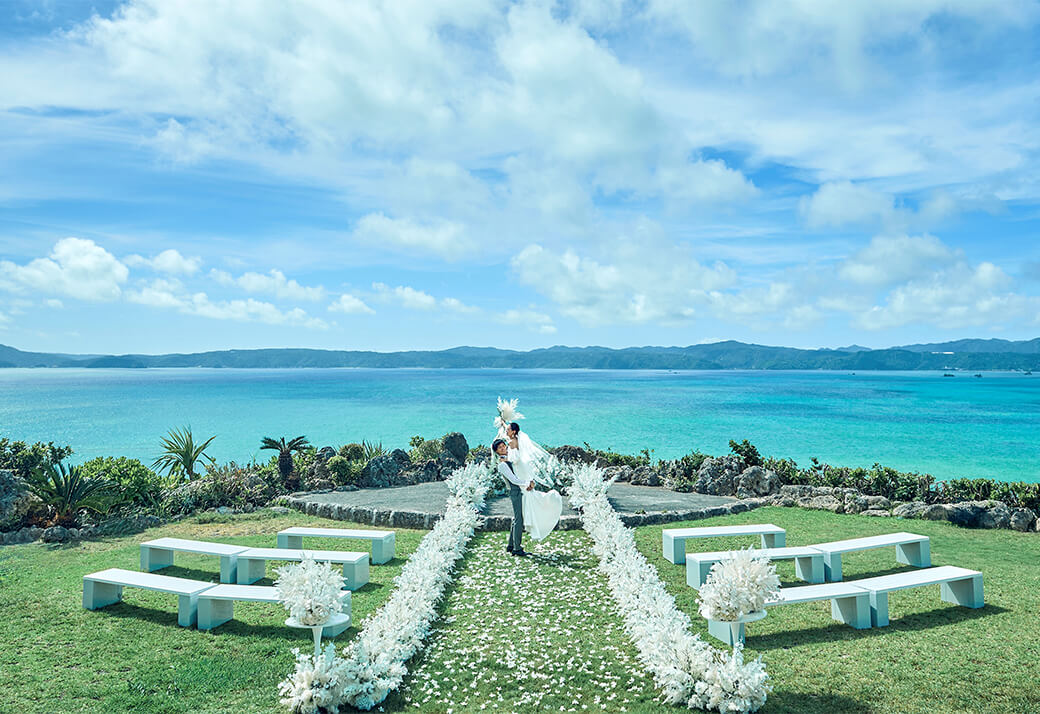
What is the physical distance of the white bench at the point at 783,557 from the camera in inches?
317

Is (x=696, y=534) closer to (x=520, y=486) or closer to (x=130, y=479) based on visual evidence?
(x=520, y=486)

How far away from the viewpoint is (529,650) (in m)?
6.26

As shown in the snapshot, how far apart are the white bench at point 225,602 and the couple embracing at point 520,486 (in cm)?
363

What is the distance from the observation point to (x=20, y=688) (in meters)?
5.46

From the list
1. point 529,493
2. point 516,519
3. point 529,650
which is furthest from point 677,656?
point 529,493

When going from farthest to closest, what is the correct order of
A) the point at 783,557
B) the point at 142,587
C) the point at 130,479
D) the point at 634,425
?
1. the point at 634,425
2. the point at 130,479
3. the point at 783,557
4. the point at 142,587

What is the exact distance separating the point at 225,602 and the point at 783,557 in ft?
23.2

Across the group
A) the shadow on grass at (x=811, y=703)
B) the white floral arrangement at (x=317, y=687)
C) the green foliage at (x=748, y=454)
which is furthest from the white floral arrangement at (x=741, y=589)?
the green foliage at (x=748, y=454)

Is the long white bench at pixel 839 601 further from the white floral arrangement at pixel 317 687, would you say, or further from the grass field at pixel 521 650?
the white floral arrangement at pixel 317 687

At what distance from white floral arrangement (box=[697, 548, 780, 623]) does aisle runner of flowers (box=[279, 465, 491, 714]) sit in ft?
9.79

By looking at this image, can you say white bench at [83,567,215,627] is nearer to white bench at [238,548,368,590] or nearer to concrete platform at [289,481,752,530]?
white bench at [238,548,368,590]

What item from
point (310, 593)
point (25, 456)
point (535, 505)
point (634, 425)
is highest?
point (310, 593)

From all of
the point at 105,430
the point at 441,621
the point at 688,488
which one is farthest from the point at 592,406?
the point at 441,621

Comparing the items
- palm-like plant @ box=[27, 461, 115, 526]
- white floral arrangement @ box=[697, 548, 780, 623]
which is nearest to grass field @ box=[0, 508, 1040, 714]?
white floral arrangement @ box=[697, 548, 780, 623]
